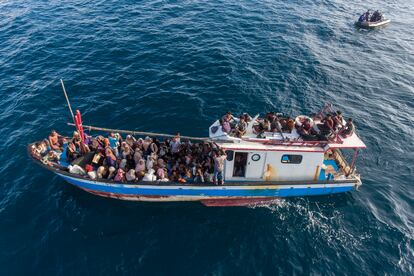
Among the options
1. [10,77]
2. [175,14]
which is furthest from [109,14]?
[10,77]

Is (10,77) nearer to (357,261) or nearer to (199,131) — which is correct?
(199,131)

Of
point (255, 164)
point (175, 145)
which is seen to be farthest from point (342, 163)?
point (175, 145)

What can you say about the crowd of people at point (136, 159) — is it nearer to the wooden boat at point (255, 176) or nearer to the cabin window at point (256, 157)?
the wooden boat at point (255, 176)

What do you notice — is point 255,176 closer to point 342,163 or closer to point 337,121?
point 337,121

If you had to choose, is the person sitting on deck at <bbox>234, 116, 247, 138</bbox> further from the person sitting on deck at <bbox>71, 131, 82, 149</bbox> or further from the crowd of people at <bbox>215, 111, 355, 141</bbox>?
the person sitting on deck at <bbox>71, 131, 82, 149</bbox>

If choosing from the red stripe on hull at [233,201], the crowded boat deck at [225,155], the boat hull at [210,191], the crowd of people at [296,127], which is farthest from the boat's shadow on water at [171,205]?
the crowd of people at [296,127]
